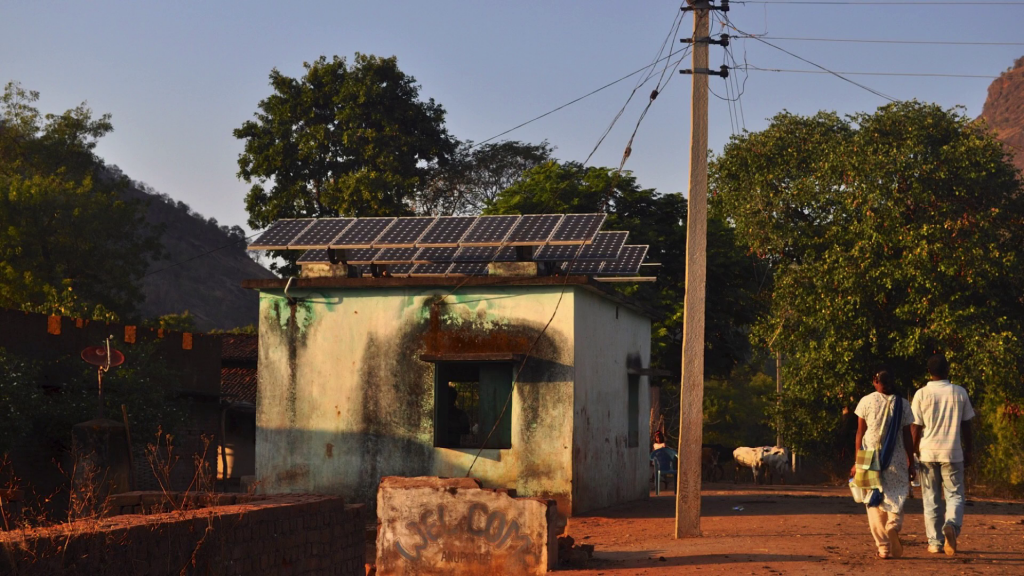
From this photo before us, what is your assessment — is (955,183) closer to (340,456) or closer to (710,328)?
(710,328)

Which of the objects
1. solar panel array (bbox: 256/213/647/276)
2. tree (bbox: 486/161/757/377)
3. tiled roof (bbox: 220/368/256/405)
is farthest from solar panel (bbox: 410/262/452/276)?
tree (bbox: 486/161/757/377)

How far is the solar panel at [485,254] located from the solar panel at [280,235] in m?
2.67

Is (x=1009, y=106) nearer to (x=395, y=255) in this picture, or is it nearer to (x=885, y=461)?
(x=395, y=255)

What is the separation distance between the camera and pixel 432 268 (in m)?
17.7

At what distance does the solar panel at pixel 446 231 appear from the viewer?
16047 mm

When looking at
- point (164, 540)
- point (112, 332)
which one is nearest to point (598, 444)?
point (164, 540)

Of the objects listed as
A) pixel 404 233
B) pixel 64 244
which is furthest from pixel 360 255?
pixel 64 244

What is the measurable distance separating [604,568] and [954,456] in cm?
339

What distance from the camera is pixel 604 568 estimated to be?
10.2 meters

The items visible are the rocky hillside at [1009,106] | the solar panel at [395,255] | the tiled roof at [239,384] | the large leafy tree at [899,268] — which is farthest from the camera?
the rocky hillside at [1009,106]

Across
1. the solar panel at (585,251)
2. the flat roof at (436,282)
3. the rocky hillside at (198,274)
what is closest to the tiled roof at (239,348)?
the flat roof at (436,282)

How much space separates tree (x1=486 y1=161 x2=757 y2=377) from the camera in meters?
31.0

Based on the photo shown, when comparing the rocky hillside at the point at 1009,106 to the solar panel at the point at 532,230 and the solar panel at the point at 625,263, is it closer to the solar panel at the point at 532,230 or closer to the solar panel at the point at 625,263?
the solar panel at the point at 625,263

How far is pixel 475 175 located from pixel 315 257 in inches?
1135
